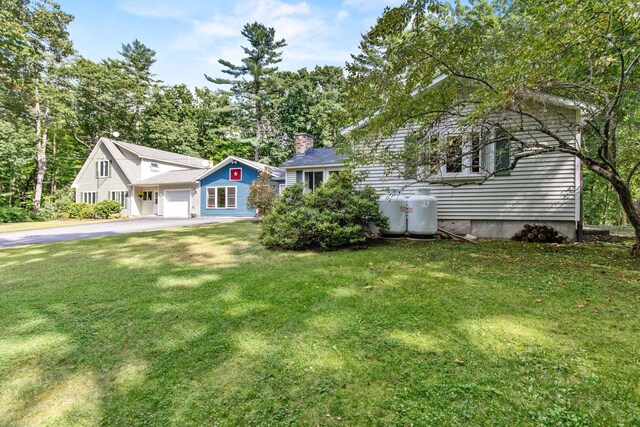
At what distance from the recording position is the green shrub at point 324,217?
6.80 m

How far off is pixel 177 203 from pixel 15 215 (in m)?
9.02

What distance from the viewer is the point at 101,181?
75.8 ft

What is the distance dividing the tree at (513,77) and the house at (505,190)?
727mm

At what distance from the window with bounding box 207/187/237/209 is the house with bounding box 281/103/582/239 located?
13.1 metres

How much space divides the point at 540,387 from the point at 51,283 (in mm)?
6108

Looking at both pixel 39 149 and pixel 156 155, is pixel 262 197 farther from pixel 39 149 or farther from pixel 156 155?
pixel 39 149

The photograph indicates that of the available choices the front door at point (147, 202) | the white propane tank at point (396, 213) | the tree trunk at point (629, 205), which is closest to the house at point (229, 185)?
the front door at point (147, 202)

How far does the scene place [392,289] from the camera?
4.03 m

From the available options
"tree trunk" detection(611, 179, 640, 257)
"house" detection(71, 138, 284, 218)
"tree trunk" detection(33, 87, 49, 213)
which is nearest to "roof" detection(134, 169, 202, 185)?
"house" detection(71, 138, 284, 218)

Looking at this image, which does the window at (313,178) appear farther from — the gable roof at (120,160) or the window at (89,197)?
the window at (89,197)

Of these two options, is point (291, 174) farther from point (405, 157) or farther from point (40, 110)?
point (40, 110)

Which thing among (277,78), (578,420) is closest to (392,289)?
(578,420)

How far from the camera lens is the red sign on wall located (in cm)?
1981

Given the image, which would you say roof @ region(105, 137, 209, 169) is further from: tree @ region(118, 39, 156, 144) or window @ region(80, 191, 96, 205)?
tree @ region(118, 39, 156, 144)
